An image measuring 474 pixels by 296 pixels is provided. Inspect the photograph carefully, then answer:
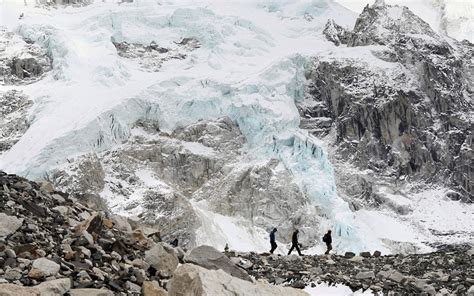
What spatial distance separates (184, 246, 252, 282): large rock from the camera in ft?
25.2

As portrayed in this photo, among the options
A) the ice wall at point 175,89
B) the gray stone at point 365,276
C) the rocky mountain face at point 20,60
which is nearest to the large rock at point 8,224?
the gray stone at point 365,276

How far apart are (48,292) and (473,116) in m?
166

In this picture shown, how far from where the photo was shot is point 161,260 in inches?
302

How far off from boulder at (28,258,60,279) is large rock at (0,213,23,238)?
99 centimetres

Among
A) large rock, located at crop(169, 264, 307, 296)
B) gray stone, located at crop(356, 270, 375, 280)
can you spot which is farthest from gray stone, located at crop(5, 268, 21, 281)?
gray stone, located at crop(356, 270, 375, 280)

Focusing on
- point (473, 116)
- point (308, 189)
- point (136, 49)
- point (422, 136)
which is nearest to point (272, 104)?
point (308, 189)

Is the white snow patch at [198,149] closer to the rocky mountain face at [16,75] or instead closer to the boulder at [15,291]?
the rocky mountain face at [16,75]

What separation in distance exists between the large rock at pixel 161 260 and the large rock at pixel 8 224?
5.63ft

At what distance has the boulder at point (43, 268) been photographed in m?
5.48

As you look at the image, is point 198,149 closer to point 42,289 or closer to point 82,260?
point 82,260

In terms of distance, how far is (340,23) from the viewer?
536ft

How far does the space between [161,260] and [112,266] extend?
961mm

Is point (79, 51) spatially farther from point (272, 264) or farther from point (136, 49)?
point (272, 264)

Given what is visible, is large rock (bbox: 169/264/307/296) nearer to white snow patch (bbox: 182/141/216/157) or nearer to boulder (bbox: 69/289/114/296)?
boulder (bbox: 69/289/114/296)
